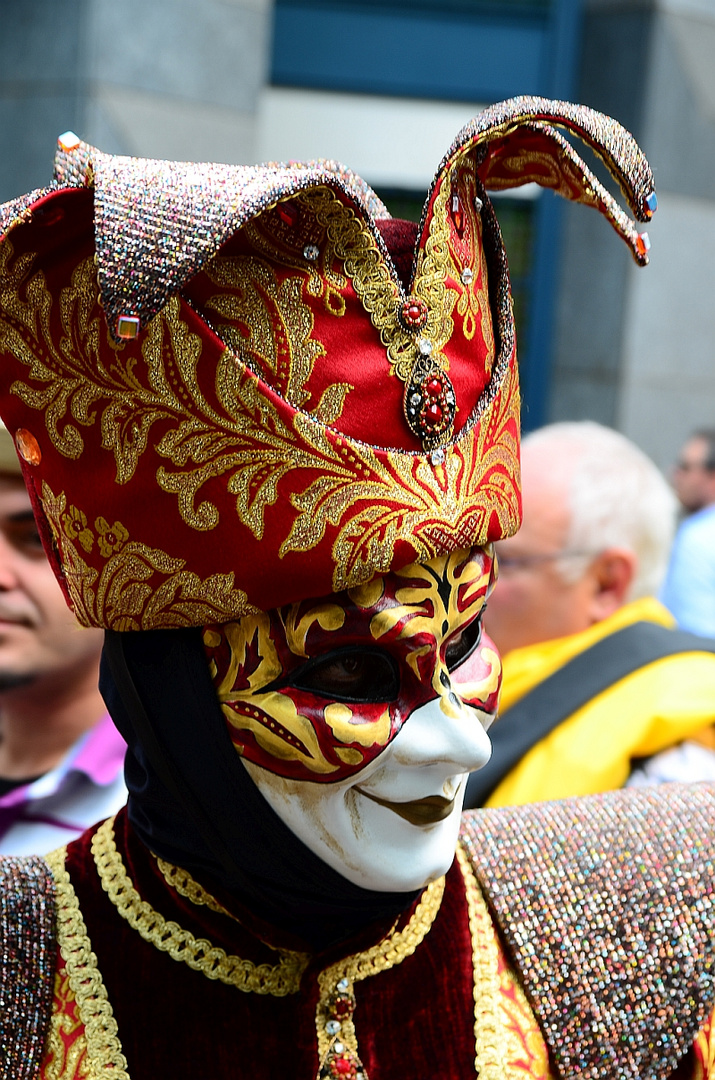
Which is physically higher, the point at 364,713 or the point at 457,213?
the point at 457,213

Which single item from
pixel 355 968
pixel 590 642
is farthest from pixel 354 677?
pixel 590 642

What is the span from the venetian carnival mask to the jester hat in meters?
0.04

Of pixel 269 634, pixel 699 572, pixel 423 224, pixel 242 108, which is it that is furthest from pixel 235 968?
pixel 242 108

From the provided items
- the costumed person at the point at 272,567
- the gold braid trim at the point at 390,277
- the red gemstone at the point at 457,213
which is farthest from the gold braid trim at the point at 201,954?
the red gemstone at the point at 457,213

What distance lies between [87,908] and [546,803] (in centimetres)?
59

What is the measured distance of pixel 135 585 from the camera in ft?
4.22

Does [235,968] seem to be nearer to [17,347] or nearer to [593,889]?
[593,889]

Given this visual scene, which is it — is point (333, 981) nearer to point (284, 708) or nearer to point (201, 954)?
point (201, 954)

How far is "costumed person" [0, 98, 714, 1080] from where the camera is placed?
1.22 m

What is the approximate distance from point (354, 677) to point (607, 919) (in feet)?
1.72

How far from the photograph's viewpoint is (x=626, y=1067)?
1511 mm

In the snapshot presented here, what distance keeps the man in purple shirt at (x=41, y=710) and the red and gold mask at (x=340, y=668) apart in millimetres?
1055

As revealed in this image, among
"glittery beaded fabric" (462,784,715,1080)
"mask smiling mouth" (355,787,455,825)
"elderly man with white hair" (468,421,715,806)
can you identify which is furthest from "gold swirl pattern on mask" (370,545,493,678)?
"elderly man with white hair" (468,421,715,806)

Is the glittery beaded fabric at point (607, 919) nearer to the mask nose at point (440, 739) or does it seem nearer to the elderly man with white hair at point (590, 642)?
the mask nose at point (440, 739)
